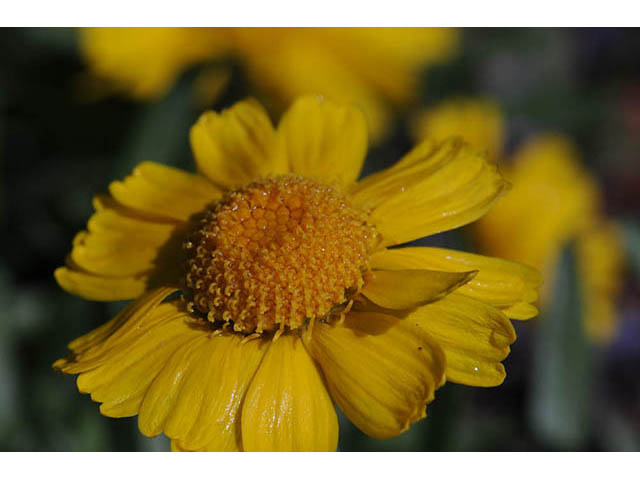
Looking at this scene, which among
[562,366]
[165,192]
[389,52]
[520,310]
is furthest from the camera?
[389,52]

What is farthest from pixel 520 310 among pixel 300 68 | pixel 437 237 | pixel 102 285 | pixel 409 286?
pixel 300 68

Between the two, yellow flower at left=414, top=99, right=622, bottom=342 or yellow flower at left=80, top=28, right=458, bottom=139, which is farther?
yellow flower at left=414, top=99, right=622, bottom=342

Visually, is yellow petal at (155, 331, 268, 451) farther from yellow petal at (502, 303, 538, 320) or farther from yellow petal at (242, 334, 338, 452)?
yellow petal at (502, 303, 538, 320)

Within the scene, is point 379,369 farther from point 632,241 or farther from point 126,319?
point 632,241

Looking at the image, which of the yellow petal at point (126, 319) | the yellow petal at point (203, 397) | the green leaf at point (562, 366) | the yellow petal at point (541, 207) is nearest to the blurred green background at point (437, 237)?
the green leaf at point (562, 366)

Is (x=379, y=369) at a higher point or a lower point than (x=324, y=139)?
lower

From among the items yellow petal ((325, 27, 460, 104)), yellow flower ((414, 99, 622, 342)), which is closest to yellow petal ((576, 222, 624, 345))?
yellow flower ((414, 99, 622, 342))

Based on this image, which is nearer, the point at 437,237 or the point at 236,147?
the point at 236,147
